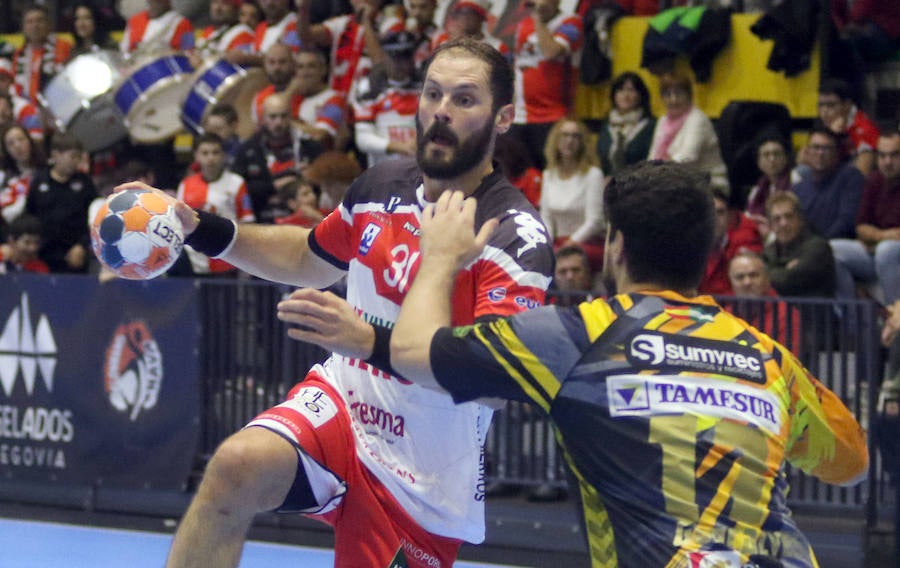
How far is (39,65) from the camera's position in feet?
41.4

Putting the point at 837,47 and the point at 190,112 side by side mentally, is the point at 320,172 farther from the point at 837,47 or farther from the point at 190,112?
the point at 837,47

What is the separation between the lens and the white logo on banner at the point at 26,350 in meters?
8.42

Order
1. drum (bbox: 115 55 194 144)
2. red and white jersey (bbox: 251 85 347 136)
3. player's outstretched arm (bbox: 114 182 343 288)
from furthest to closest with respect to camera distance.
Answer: drum (bbox: 115 55 194 144) → red and white jersey (bbox: 251 85 347 136) → player's outstretched arm (bbox: 114 182 343 288)

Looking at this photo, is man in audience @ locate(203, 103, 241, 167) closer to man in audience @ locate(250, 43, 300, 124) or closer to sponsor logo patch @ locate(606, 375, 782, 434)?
man in audience @ locate(250, 43, 300, 124)

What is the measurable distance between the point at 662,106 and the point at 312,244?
18.4 feet

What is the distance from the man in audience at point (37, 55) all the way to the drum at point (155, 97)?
1412 mm

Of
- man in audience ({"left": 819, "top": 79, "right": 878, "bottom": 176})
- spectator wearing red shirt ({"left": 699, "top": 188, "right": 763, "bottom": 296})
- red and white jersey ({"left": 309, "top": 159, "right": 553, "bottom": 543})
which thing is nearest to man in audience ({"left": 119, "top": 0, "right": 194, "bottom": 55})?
spectator wearing red shirt ({"left": 699, "top": 188, "right": 763, "bottom": 296})

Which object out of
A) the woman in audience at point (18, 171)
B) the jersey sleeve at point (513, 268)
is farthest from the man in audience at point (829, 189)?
the woman in audience at point (18, 171)

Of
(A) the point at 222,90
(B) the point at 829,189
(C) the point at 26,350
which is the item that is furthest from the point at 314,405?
(A) the point at 222,90

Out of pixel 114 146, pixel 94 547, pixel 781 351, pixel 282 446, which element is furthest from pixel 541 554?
pixel 114 146

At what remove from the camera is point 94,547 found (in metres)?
7.73

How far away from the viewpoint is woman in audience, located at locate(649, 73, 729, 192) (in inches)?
345

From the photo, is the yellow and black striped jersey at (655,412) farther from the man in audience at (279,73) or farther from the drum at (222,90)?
the drum at (222,90)

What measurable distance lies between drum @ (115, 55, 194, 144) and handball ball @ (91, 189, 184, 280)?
723 centimetres
